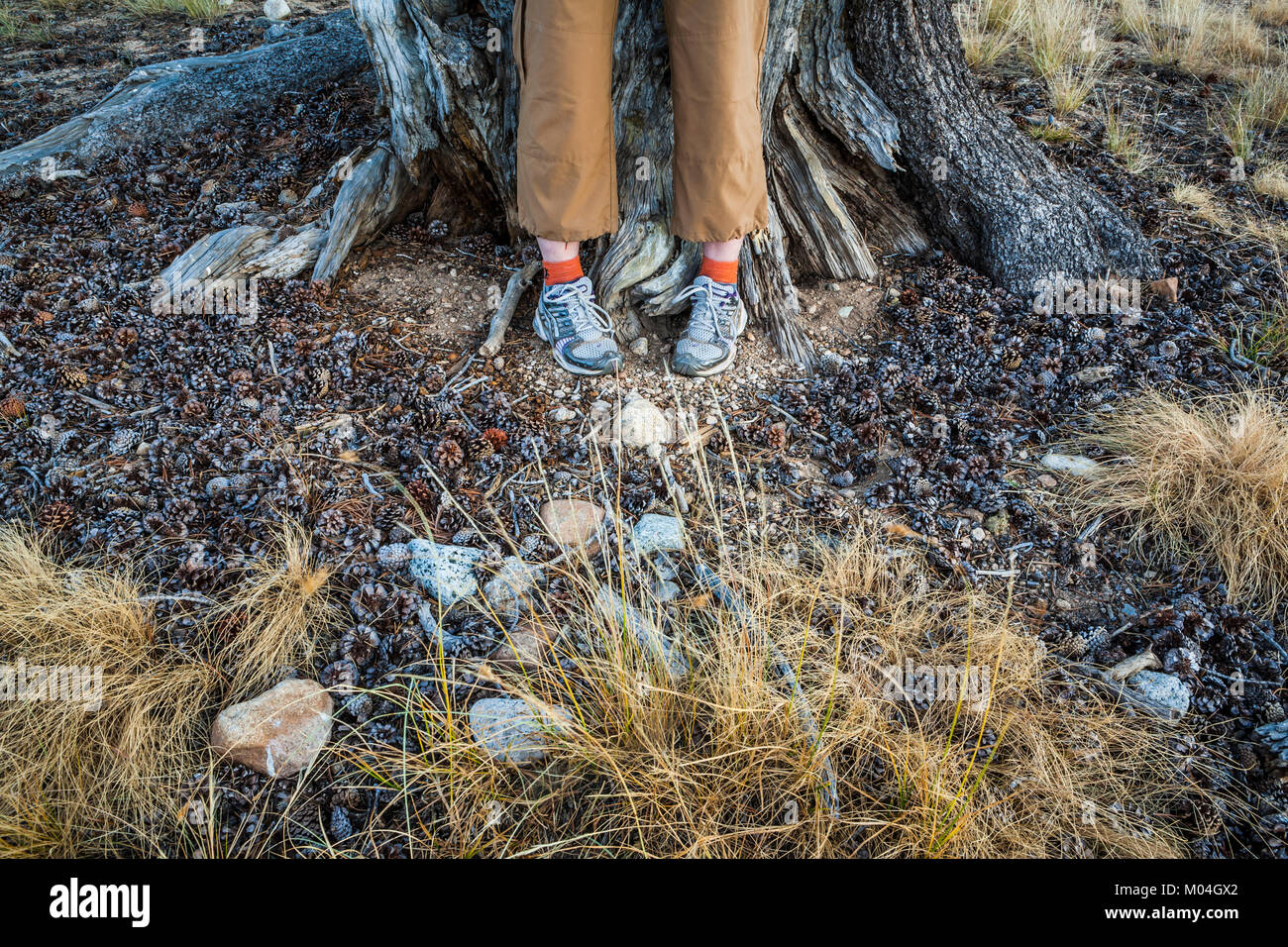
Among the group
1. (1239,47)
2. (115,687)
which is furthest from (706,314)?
(1239,47)

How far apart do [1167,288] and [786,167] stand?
A: 1753 millimetres

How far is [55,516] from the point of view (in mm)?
2465

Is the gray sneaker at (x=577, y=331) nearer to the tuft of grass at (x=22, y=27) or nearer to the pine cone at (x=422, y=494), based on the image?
the pine cone at (x=422, y=494)

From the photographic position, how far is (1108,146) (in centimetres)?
450

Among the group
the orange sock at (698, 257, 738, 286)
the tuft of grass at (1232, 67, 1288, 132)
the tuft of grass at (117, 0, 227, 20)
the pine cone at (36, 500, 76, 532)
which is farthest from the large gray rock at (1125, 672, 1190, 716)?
the tuft of grass at (117, 0, 227, 20)

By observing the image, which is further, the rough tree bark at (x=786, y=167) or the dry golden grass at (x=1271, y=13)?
the dry golden grass at (x=1271, y=13)

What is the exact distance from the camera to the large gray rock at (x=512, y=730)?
1.94 metres

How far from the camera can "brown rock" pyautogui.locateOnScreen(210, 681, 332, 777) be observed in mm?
1994

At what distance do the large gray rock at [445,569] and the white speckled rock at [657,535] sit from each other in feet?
1.67

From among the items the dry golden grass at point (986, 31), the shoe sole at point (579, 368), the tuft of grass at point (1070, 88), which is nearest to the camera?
the shoe sole at point (579, 368)

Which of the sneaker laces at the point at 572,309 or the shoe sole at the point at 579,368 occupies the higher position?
the sneaker laces at the point at 572,309

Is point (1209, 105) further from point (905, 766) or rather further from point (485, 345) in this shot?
point (905, 766)

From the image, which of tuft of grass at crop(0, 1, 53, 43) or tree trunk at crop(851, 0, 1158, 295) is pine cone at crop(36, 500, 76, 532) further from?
tuft of grass at crop(0, 1, 53, 43)

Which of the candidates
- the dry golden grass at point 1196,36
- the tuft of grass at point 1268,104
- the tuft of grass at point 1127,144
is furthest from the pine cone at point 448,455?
the dry golden grass at point 1196,36
